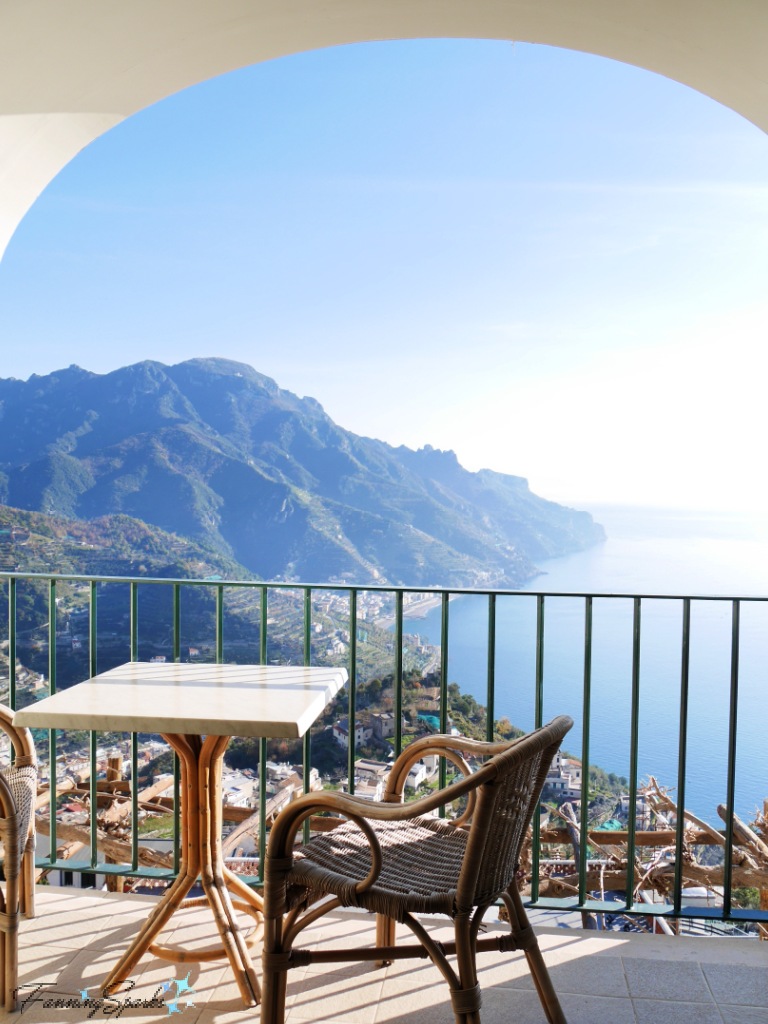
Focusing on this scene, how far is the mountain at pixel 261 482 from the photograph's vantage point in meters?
20.9

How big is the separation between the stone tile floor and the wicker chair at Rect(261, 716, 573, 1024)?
307mm

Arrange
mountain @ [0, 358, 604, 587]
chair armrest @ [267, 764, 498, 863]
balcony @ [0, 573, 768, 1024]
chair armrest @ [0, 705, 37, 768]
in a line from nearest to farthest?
chair armrest @ [267, 764, 498, 863] < balcony @ [0, 573, 768, 1024] < chair armrest @ [0, 705, 37, 768] < mountain @ [0, 358, 604, 587]

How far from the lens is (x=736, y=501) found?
89.9 feet

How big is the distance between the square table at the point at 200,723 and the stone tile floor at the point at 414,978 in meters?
0.09

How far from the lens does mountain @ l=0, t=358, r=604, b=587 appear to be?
68.5ft

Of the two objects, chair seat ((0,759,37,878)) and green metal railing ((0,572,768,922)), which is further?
green metal railing ((0,572,768,922))

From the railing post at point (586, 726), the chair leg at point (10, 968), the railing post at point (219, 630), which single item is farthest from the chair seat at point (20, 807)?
the railing post at point (586, 726)

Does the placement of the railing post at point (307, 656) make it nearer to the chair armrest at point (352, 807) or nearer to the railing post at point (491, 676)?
the railing post at point (491, 676)

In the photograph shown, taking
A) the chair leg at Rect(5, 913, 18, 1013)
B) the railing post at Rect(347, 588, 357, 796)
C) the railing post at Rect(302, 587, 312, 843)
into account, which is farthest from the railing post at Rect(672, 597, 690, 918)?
the chair leg at Rect(5, 913, 18, 1013)

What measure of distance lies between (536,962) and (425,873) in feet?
1.18

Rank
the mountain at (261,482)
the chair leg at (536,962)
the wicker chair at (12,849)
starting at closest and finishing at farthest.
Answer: the chair leg at (536,962), the wicker chair at (12,849), the mountain at (261,482)

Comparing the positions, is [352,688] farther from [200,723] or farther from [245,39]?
[245,39]

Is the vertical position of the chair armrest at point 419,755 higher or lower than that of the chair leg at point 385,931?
higher

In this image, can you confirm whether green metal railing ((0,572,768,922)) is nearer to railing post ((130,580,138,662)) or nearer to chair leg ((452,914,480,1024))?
railing post ((130,580,138,662))
